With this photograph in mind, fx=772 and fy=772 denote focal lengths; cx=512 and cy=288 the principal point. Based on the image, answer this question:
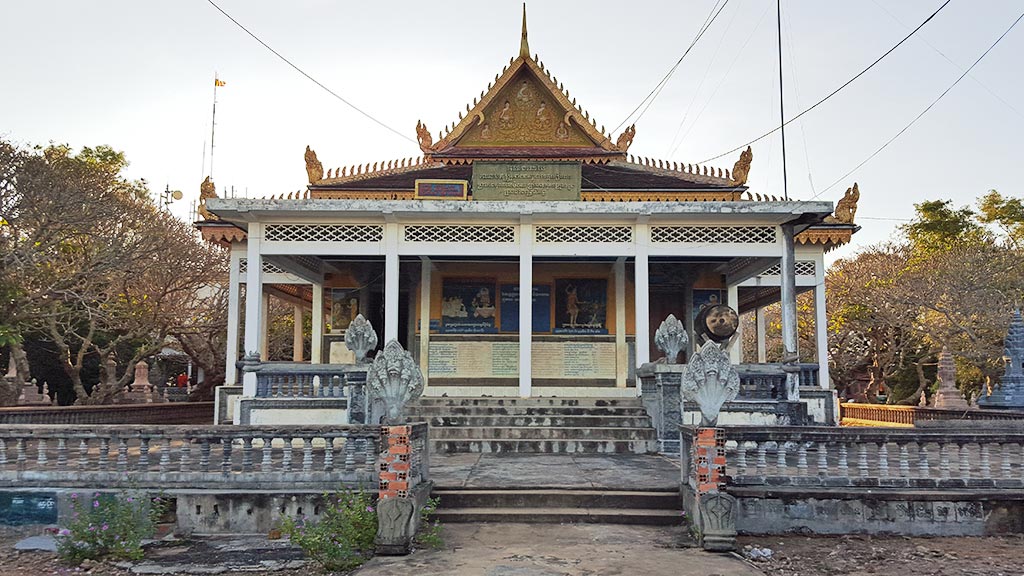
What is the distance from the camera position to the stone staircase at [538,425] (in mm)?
12367

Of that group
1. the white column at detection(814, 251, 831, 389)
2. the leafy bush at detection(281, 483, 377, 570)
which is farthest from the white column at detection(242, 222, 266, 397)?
the white column at detection(814, 251, 831, 389)

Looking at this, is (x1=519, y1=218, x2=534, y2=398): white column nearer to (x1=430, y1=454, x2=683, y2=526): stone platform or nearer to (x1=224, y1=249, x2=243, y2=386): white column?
(x1=430, y1=454, x2=683, y2=526): stone platform

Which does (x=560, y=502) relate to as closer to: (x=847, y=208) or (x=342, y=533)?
(x=342, y=533)

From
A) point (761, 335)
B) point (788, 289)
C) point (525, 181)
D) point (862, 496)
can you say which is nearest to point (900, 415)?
point (761, 335)

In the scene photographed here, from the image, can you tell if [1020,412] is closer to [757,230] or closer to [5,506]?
[757,230]

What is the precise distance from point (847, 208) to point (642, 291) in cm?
666

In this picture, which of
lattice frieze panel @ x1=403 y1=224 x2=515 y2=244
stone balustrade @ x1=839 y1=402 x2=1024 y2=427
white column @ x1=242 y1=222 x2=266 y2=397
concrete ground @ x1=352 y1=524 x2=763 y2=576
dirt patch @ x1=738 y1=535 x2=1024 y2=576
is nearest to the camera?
concrete ground @ x1=352 y1=524 x2=763 y2=576

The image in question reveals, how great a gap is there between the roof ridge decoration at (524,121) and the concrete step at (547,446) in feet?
27.8

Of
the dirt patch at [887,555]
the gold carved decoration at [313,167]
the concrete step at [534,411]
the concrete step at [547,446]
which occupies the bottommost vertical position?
the dirt patch at [887,555]

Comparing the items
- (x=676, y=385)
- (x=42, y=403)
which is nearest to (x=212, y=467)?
(x=676, y=385)

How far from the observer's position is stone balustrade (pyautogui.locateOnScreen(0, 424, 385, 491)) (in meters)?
8.48

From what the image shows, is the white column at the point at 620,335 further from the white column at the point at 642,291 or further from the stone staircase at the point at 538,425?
the stone staircase at the point at 538,425

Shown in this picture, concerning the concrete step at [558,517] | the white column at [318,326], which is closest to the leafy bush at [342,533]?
the concrete step at [558,517]

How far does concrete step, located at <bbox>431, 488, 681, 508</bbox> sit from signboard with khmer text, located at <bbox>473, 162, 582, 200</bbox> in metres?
8.14
